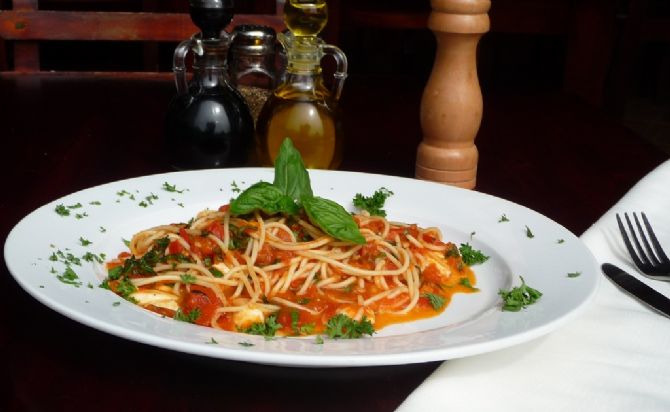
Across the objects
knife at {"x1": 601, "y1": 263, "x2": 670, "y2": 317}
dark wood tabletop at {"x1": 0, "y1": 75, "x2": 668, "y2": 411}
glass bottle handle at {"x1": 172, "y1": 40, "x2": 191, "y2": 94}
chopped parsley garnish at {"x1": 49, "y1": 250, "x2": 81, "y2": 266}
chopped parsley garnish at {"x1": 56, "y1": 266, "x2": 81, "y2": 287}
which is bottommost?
dark wood tabletop at {"x1": 0, "y1": 75, "x2": 668, "y2": 411}

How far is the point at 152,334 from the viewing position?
3.28 ft

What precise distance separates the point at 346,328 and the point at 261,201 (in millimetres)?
325

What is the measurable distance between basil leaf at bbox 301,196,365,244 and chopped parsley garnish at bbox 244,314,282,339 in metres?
0.22

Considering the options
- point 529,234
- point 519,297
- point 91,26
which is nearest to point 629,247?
point 529,234

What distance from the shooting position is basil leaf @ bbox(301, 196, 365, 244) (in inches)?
53.1

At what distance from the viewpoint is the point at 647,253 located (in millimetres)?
1443

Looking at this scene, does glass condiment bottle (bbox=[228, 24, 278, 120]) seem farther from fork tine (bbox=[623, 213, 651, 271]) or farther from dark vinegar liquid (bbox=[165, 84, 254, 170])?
fork tine (bbox=[623, 213, 651, 271])

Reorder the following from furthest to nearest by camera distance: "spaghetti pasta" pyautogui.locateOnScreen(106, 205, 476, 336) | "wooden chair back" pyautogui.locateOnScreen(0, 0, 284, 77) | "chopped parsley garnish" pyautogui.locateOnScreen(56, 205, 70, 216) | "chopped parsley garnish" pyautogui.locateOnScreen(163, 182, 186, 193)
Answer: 1. "wooden chair back" pyautogui.locateOnScreen(0, 0, 284, 77)
2. "chopped parsley garnish" pyautogui.locateOnScreen(163, 182, 186, 193)
3. "chopped parsley garnish" pyautogui.locateOnScreen(56, 205, 70, 216)
4. "spaghetti pasta" pyautogui.locateOnScreen(106, 205, 476, 336)

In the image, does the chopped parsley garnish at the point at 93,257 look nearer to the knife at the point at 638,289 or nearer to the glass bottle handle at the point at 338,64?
the glass bottle handle at the point at 338,64

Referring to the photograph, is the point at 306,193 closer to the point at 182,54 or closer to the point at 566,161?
the point at 182,54

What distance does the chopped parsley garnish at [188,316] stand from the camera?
1.19 metres

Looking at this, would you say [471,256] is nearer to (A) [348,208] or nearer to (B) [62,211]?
(A) [348,208]

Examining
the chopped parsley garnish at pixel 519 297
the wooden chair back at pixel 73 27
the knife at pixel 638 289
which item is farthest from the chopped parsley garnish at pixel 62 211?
the wooden chair back at pixel 73 27

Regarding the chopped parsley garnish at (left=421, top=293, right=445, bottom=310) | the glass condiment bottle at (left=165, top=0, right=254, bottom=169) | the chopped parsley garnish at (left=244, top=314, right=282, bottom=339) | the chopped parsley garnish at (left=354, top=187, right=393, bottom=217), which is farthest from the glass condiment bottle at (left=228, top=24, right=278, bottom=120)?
the chopped parsley garnish at (left=244, top=314, right=282, bottom=339)
